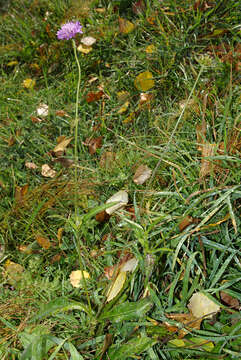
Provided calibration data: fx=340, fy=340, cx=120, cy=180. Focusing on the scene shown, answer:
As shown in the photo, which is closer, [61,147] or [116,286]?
[116,286]

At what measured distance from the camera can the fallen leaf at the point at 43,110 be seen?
6.60ft

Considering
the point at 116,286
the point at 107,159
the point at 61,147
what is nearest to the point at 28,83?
the point at 61,147

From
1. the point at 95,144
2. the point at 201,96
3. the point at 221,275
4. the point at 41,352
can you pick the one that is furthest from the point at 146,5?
the point at 41,352

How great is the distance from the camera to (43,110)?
203cm

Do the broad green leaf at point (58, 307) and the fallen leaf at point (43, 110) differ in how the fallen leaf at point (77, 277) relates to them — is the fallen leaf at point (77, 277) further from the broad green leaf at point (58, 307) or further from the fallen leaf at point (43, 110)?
the fallen leaf at point (43, 110)

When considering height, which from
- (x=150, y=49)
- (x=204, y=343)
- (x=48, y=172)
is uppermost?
(x=150, y=49)

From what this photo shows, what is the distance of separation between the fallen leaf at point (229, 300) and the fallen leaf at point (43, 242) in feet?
2.52

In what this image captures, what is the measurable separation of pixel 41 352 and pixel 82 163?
3.01 ft

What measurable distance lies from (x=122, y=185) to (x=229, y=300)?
67 cm

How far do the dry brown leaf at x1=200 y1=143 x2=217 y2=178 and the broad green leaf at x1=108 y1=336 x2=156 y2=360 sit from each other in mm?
636

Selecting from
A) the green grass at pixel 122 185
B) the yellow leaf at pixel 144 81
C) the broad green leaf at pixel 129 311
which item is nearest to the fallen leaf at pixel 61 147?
the green grass at pixel 122 185

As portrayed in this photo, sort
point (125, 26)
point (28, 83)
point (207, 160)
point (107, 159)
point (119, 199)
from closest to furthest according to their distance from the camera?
point (207, 160), point (119, 199), point (107, 159), point (125, 26), point (28, 83)

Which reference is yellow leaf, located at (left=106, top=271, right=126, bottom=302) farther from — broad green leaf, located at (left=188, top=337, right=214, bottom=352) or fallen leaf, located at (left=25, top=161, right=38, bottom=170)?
fallen leaf, located at (left=25, top=161, right=38, bottom=170)

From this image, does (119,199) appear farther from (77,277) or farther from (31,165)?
(31,165)
